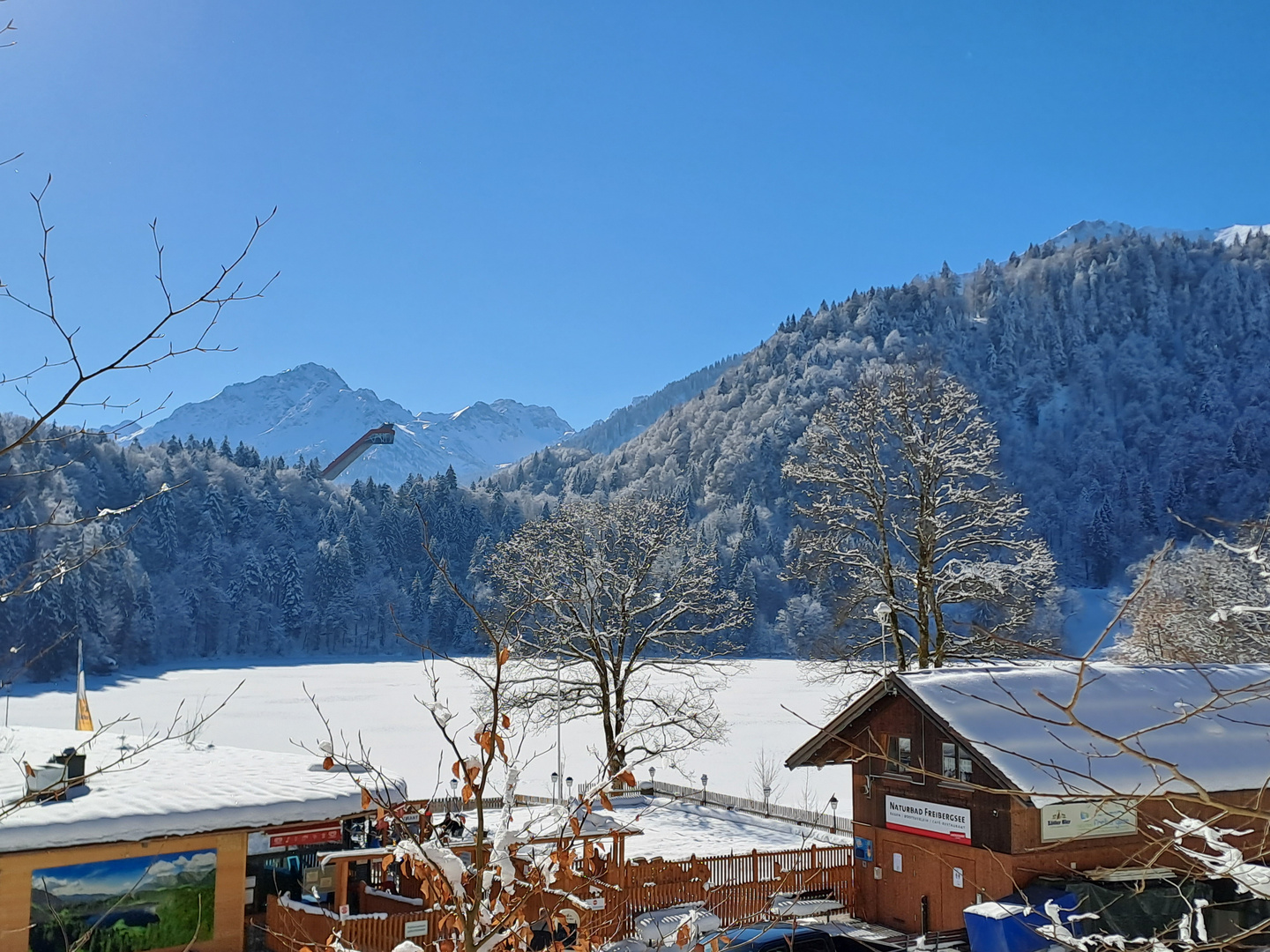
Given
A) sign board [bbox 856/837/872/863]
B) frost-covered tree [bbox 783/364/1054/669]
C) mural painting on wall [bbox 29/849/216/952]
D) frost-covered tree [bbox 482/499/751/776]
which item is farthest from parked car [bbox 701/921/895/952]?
frost-covered tree [bbox 482/499/751/776]

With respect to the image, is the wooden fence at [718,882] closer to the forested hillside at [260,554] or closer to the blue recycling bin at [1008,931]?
the blue recycling bin at [1008,931]

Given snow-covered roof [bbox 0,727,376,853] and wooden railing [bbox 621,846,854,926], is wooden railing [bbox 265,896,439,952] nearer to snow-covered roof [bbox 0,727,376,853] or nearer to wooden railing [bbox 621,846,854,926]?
snow-covered roof [bbox 0,727,376,853]

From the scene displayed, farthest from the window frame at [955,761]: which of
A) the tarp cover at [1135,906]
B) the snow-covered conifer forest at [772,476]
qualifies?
→ the snow-covered conifer forest at [772,476]

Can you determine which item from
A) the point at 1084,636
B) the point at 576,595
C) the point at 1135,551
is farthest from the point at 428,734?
the point at 1135,551

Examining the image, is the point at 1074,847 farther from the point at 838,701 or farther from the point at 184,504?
the point at 184,504

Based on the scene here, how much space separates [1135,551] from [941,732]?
417ft

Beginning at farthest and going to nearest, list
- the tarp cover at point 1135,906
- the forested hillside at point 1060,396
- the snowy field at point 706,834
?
1. the forested hillside at point 1060,396
2. the snowy field at point 706,834
3. the tarp cover at point 1135,906

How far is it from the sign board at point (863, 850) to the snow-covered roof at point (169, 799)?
382 inches

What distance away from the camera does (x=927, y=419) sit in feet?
70.6

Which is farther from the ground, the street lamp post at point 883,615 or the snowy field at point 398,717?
the street lamp post at point 883,615

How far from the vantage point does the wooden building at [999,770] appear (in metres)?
15.1

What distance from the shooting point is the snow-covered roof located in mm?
12719

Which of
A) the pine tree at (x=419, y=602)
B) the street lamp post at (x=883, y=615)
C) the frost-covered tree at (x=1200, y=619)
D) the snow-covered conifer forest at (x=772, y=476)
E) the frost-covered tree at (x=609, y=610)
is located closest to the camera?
the street lamp post at (x=883, y=615)

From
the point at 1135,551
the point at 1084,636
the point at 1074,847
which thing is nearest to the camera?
the point at 1074,847
